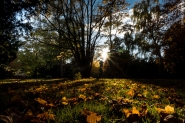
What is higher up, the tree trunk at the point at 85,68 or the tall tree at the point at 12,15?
the tall tree at the point at 12,15

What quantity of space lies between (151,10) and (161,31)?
18195 mm

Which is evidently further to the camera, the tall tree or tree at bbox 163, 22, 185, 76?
tree at bbox 163, 22, 185, 76

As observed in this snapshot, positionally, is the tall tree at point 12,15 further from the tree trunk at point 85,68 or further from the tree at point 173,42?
the tree trunk at point 85,68

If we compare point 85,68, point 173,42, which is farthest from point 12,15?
point 85,68

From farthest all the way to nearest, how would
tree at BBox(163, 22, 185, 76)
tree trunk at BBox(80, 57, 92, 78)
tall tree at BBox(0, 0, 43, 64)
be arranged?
tree trunk at BBox(80, 57, 92, 78) → tree at BBox(163, 22, 185, 76) → tall tree at BBox(0, 0, 43, 64)

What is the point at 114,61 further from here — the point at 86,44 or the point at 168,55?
the point at 168,55

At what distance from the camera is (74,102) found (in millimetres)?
2527

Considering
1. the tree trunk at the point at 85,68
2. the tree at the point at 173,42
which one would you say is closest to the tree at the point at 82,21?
the tree trunk at the point at 85,68

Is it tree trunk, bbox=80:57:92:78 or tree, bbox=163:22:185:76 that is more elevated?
tree, bbox=163:22:185:76

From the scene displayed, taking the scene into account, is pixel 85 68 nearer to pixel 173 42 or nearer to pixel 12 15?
pixel 173 42

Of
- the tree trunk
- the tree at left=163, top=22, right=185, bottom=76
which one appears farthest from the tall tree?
the tree trunk

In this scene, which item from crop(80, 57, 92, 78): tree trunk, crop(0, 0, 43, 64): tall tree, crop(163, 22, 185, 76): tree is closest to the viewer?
crop(0, 0, 43, 64): tall tree

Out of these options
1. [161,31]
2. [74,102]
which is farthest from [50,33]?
[74,102]

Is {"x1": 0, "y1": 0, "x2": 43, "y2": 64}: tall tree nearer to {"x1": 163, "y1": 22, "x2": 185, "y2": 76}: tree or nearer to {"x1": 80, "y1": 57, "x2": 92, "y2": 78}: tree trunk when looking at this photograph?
{"x1": 163, "y1": 22, "x2": 185, "y2": 76}: tree
